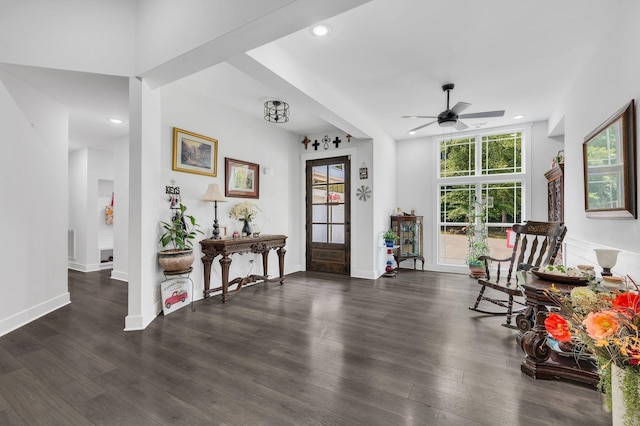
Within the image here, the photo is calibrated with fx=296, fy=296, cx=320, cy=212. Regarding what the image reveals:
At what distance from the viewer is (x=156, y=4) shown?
2693mm

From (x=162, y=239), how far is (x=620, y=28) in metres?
4.65

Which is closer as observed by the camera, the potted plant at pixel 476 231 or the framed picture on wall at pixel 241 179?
the framed picture on wall at pixel 241 179

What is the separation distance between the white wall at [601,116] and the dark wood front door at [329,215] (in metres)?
3.26

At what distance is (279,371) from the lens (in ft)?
7.10

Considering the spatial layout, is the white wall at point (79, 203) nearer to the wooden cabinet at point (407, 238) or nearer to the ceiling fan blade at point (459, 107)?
the wooden cabinet at point (407, 238)

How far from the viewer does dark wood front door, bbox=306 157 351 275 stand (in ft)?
18.8

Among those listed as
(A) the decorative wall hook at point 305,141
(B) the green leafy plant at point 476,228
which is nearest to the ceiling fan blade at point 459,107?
(B) the green leafy plant at point 476,228

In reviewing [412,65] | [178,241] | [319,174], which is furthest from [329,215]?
[412,65]

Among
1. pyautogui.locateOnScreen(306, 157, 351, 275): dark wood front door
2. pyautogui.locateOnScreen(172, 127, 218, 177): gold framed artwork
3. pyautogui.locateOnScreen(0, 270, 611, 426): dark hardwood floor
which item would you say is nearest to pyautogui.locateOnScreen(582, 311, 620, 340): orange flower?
pyautogui.locateOnScreen(0, 270, 611, 426): dark hardwood floor

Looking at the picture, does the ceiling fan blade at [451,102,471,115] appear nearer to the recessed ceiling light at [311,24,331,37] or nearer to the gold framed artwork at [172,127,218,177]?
the recessed ceiling light at [311,24,331,37]

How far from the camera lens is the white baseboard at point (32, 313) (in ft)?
9.38

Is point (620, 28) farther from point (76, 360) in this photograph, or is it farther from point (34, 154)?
point (34, 154)

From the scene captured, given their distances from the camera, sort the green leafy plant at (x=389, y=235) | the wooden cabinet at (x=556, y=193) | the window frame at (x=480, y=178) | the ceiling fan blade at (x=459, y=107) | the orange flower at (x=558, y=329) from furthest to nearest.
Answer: the green leafy plant at (x=389, y=235) < the window frame at (x=480, y=178) < the wooden cabinet at (x=556, y=193) < the ceiling fan blade at (x=459, y=107) < the orange flower at (x=558, y=329)

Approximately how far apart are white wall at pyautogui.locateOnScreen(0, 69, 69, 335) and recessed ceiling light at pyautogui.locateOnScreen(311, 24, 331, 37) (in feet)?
9.70
